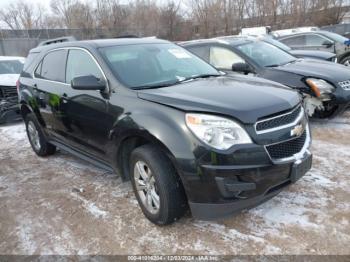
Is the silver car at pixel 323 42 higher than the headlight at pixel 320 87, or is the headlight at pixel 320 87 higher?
the silver car at pixel 323 42

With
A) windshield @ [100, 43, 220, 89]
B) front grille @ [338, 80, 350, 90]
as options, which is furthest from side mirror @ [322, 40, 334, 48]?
windshield @ [100, 43, 220, 89]

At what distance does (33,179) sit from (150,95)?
2576 millimetres

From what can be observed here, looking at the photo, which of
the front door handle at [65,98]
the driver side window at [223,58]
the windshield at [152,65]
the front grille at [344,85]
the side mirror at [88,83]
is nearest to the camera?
the side mirror at [88,83]

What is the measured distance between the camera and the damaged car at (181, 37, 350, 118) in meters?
5.61

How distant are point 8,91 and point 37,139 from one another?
3.90m

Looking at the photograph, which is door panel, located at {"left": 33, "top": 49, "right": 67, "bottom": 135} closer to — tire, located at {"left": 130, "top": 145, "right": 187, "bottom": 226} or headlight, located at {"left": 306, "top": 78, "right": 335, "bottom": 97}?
tire, located at {"left": 130, "top": 145, "right": 187, "bottom": 226}

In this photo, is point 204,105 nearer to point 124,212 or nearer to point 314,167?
point 124,212

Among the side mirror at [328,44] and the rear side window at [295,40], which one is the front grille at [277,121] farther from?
the rear side window at [295,40]

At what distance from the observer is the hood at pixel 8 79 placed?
29.1ft

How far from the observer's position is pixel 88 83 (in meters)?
3.51

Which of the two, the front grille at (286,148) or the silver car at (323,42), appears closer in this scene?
the front grille at (286,148)

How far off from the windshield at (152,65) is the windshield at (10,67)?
7260 millimetres

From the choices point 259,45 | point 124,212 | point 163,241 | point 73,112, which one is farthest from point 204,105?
point 259,45

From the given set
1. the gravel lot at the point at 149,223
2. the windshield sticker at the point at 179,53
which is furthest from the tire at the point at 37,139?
the windshield sticker at the point at 179,53
